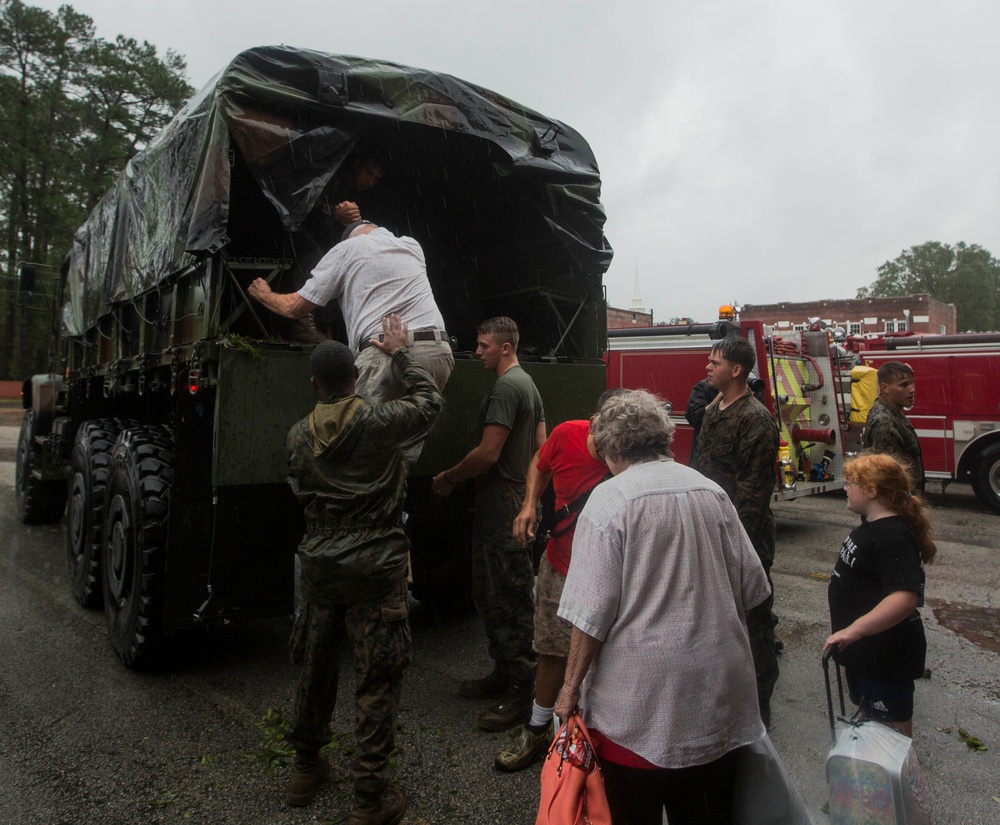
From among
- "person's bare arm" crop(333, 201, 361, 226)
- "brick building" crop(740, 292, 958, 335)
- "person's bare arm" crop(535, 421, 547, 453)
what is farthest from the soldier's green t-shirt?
"brick building" crop(740, 292, 958, 335)

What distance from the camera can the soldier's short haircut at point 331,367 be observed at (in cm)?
303

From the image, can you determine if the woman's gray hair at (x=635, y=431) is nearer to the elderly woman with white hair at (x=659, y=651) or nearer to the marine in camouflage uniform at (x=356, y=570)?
the elderly woman with white hair at (x=659, y=651)

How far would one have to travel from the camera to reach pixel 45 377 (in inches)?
352

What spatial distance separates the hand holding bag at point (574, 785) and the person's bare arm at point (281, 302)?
2.47m

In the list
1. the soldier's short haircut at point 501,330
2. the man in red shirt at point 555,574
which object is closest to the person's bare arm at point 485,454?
Result: the man in red shirt at point 555,574

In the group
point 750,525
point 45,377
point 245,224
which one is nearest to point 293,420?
point 245,224

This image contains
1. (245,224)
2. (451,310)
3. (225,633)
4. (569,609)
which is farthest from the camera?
(451,310)

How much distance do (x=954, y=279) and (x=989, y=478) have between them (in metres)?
56.7

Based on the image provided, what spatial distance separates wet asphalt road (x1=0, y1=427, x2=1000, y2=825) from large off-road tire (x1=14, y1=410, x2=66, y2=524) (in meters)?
2.86

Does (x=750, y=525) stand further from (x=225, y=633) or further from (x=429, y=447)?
(x=225, y=633)

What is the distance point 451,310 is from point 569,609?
12.7 ft

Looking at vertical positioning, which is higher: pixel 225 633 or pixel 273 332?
pixel 273 332

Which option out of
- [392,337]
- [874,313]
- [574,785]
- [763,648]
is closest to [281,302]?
[392,337]

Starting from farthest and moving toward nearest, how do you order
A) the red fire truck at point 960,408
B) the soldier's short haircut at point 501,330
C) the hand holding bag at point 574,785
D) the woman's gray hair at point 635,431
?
the red fire truck at point 960,408 < the soldier's short haircut at point 501,330 < the woman's gray hair at point 635,431 < the hand holding bag at point 574,785
